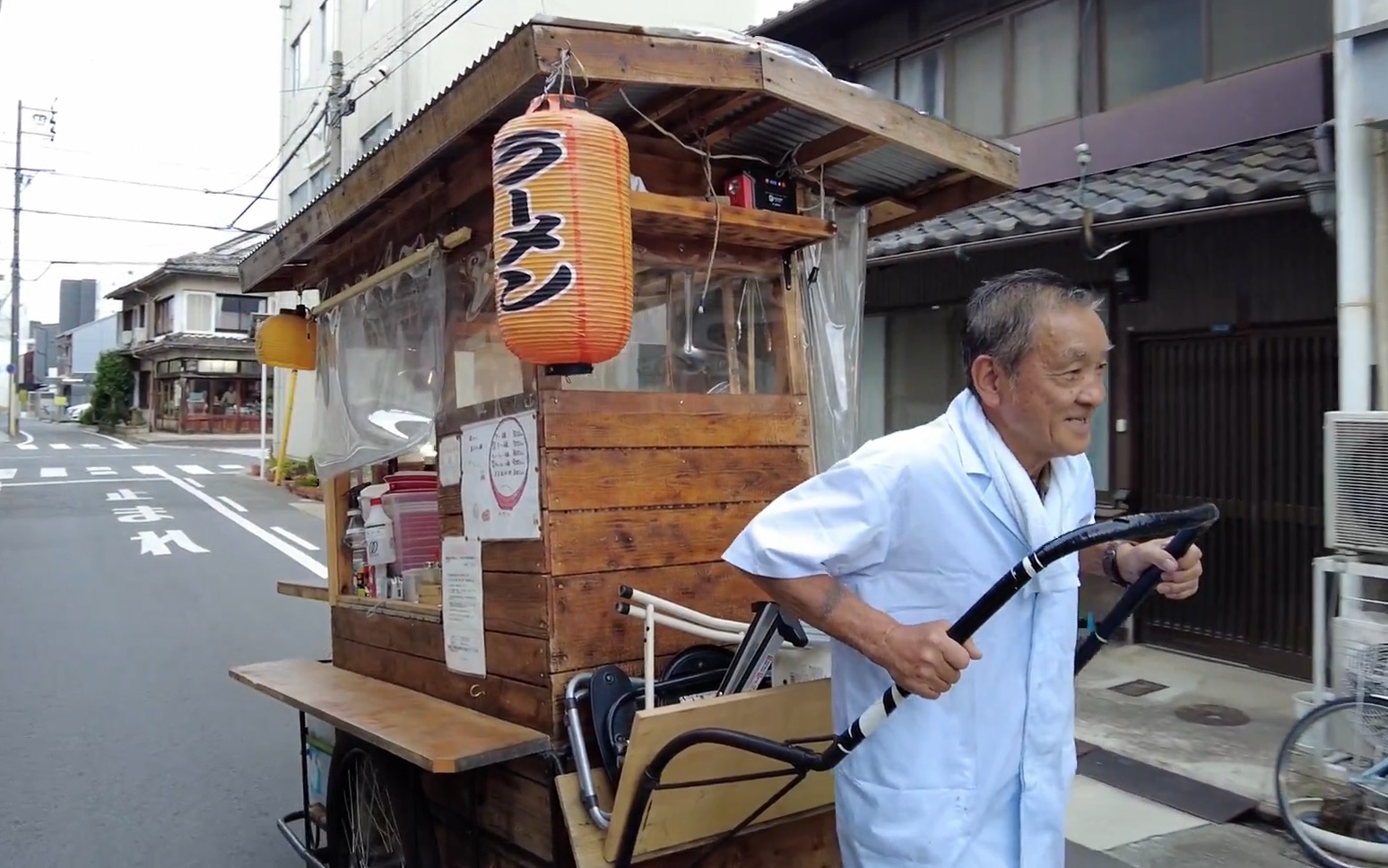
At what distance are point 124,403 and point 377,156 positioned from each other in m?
49.9

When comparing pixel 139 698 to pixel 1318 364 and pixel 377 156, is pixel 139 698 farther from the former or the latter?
pixel 1318 364

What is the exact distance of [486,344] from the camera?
3482 mm

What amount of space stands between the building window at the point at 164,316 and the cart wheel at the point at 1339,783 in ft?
149

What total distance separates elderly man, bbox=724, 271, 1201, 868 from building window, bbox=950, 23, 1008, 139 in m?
8.29

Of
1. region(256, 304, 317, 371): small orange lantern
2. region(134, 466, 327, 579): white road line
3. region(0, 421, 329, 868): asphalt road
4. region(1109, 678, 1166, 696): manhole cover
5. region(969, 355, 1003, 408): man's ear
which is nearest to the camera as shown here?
region(969, 355, 1003, 408): man's ear

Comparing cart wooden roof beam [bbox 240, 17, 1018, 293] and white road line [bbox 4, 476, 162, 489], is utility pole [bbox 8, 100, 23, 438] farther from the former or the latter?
cart wooden roof beam [bbox 240, 17, 1018, 293]

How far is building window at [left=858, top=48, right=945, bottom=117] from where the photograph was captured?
404 inches

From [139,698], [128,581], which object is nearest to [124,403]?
[128,581]

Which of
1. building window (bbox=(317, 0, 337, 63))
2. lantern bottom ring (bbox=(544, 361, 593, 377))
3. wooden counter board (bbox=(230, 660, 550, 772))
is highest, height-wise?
building window (bbox=(317, 0, 337, 63))

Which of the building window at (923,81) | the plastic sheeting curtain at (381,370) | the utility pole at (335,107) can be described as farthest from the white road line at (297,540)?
the plastic sheeting curtain at (381,370)

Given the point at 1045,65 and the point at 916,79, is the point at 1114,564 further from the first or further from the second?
the point at 916,79

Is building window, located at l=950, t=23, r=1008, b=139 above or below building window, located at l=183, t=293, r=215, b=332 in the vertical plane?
below

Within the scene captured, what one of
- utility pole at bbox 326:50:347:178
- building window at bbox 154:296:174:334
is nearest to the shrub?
building window at bbox 154:296:174:334

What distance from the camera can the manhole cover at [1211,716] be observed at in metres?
6.36
